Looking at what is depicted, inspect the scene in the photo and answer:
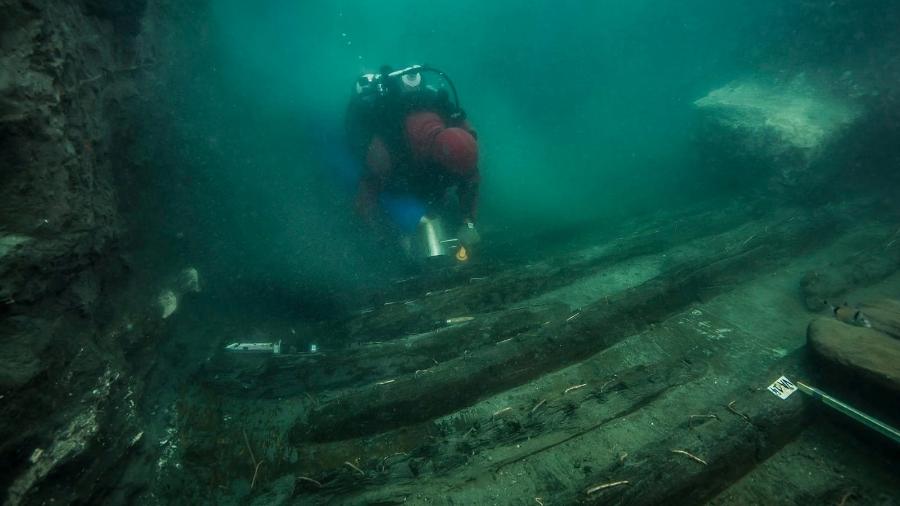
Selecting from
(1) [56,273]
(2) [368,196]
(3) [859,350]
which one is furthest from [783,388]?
(1) [56,273]

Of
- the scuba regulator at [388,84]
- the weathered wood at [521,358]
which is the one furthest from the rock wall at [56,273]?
the scuba regulator at [388,84]

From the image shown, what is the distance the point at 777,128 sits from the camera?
28.8ft

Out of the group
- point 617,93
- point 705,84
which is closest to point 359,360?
point 705,84

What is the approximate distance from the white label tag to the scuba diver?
4124mm

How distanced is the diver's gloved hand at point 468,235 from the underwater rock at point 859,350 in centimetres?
429

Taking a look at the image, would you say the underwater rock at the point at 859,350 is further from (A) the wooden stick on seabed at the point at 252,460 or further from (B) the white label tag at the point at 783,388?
(A) the wooden stick on seabed at the point at 252,460

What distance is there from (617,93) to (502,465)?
3518 cm

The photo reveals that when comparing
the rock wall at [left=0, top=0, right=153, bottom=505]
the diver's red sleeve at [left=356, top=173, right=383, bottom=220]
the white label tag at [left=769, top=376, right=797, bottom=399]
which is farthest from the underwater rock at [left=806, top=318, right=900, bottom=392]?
the rock wall at [left=0, top=0, right=153, bottom=505]

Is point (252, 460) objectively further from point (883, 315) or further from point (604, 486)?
point (883, 315)

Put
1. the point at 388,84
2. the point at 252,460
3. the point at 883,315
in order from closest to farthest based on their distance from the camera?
the point at 252,460
the point at 883,315
the point at 388,84

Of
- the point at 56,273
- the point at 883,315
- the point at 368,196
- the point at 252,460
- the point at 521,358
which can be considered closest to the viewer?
the point at 56,273

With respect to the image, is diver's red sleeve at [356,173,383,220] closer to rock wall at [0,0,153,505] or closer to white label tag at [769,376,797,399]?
rock wall at [0,0,153,505]

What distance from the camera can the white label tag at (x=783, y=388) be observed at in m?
3.40

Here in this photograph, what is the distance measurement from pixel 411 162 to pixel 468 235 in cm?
154
